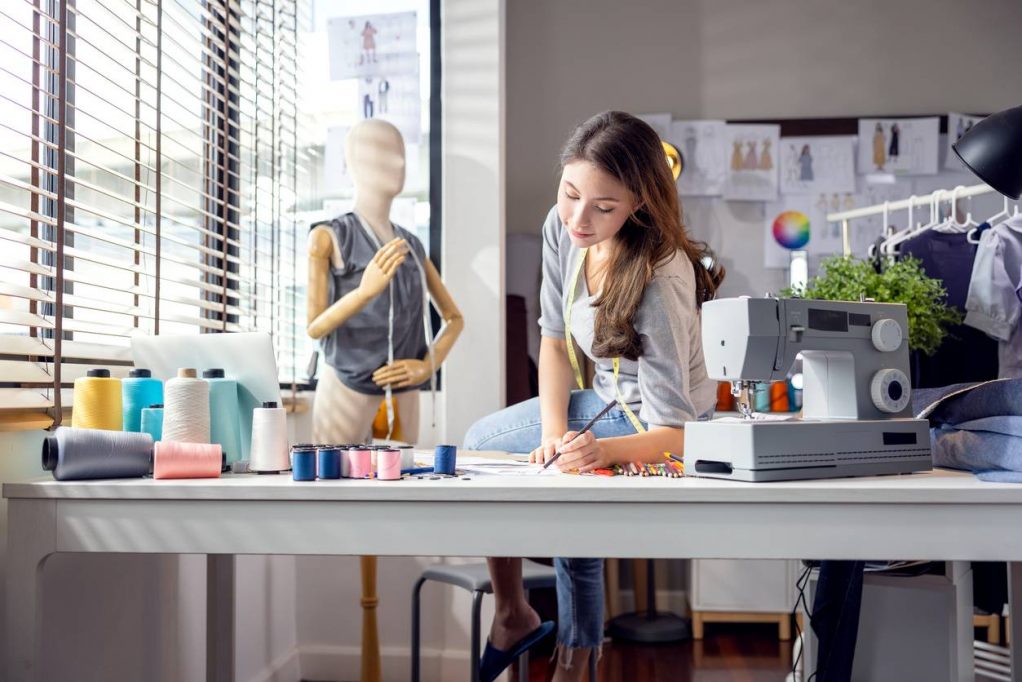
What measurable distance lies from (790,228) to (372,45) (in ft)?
6.11

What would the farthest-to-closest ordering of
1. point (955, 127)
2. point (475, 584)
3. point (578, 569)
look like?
point (955, 127) → point (475, 584) → point (578, 569)

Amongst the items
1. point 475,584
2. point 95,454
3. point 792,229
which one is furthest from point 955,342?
point 95,454

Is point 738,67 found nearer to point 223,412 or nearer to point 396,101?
point 396,101

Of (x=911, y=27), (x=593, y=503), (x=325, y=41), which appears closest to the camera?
(x=593, y=503)

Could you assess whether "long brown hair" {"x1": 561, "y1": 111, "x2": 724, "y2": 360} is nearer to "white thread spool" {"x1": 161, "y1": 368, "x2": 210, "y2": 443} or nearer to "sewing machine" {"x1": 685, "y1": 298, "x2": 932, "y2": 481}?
"sewing machine" {"x1": 685, "y1": 298, "x2": 932, "y2": 481}

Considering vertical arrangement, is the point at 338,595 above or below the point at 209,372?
below

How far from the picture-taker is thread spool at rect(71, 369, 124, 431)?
139 centimetres

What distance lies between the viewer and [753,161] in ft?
12.6

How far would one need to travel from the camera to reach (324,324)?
2264 millimetres

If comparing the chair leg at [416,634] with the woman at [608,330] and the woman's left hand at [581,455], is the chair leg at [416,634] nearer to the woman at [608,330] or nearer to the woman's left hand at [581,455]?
the woman at [608,330]

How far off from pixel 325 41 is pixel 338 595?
1870mm

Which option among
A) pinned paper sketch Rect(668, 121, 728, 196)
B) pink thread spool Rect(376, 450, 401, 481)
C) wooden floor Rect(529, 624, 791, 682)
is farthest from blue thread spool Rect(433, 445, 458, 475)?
pinned paper sketch Rect(668, 121, 728, 196)

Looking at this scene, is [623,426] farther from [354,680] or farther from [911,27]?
[911,27]

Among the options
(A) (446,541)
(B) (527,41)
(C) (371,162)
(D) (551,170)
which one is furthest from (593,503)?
(B) (527,41)
